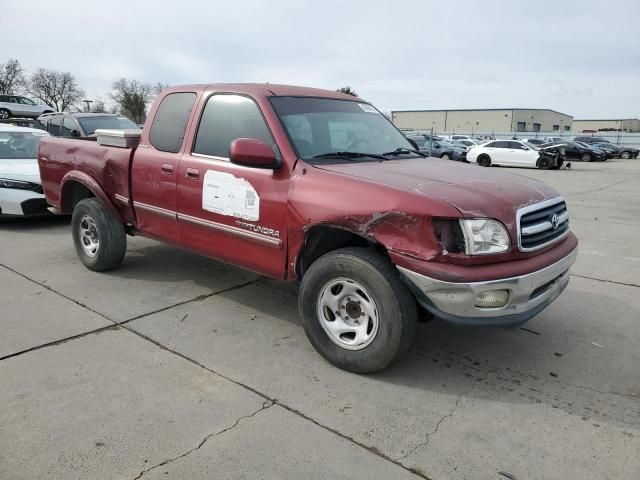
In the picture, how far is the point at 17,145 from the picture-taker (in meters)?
8.69

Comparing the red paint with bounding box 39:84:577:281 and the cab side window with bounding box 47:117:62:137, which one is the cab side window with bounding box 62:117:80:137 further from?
the red paint with bounding box 39:84:577:281

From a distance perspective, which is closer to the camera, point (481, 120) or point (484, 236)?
point (484, 236)

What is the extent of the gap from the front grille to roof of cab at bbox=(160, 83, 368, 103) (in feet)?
6.80

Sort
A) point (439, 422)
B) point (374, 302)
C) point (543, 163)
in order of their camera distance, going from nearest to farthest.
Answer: point (439, 422), point (374, 302), point (543, 163)

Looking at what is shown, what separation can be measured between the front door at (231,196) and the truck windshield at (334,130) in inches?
8.9

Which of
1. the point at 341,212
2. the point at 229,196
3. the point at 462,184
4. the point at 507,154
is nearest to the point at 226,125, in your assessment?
the point at 229,196

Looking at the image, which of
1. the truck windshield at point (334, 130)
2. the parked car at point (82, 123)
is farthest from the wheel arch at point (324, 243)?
the parked car at point (82, 123)

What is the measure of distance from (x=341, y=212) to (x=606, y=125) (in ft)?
392

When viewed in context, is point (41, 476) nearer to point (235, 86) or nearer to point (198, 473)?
point (198, 473)

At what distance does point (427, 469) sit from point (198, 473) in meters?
1.11

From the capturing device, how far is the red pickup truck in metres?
2.98

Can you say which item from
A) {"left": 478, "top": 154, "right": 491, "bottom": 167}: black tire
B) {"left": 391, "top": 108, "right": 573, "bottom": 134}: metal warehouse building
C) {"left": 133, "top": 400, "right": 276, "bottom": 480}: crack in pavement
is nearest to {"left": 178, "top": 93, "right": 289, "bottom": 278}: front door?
{"left": 133, "top": 400, "right": 276, "bottom": 480}: crack in pavement

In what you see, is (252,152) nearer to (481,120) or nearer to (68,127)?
(68,127)

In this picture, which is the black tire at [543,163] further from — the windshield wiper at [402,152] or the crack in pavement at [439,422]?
the crack in pavement at [439,422]
